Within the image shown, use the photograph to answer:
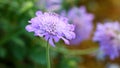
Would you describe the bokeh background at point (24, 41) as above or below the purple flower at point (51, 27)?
above

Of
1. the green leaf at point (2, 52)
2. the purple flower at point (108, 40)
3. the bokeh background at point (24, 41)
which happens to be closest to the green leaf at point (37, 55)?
the bokeh background at point (24, 41)

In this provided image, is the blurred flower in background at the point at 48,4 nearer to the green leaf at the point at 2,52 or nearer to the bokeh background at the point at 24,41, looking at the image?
the bokeh background at the point at 24,41

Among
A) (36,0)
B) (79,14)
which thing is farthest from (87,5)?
(36,0)

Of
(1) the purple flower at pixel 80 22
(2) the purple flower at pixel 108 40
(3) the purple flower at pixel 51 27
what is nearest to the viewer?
(3) the purple flower at pixel 51 27

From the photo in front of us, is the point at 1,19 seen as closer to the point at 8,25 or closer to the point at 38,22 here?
the point at 8,25

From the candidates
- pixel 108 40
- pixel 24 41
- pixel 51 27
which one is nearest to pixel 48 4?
pixel 24 41

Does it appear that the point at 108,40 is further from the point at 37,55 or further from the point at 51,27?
the point at 51,27

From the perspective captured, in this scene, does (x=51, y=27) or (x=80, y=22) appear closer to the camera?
(x=51, y=27)

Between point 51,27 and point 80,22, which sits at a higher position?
point 80,22

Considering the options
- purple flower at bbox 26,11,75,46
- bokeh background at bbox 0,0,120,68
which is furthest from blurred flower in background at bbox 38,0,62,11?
purple flower at bbox 26,11,75,46
